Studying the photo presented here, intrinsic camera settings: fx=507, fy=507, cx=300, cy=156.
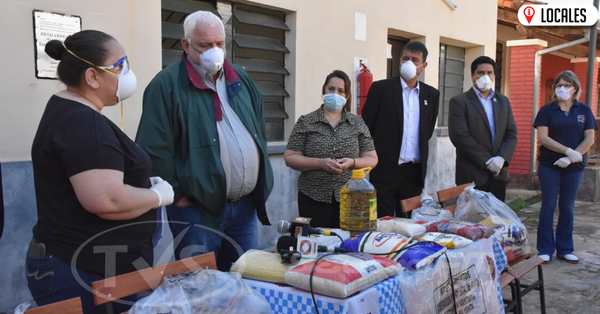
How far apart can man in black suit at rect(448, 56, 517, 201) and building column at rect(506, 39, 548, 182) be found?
18.8 feet

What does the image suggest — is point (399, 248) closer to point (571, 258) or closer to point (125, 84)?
point (125, 84)

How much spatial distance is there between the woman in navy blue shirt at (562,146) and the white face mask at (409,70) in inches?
72.9

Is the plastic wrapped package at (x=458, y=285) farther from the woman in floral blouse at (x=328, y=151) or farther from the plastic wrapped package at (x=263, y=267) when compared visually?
the woman in floral blouse at (x=328, y=151)

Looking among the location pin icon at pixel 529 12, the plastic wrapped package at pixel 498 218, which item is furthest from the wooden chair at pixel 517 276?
the location pin icon at pixel 529 12

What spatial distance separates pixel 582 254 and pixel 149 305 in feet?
17.6

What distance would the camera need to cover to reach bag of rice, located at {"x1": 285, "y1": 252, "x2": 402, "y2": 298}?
5.88ft

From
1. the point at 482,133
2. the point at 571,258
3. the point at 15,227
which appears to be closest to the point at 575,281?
the point at 571,258

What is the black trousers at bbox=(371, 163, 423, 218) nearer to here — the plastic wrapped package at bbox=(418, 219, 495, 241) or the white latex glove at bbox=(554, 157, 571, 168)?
the plastic wrapped package at bbox=(418, 219, 495, 241)

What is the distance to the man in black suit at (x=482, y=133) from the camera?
461cm

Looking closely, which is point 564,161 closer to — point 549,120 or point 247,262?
point 549,120

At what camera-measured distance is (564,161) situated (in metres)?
4.95

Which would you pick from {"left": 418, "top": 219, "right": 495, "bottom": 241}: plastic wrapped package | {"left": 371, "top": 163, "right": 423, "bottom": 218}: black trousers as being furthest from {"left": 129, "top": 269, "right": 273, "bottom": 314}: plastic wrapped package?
{"left": 371, "top": 163, "right": 423, "bottom": 218}: black trousers

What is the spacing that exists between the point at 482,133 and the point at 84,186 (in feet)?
12.4

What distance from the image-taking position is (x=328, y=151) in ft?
11.1
